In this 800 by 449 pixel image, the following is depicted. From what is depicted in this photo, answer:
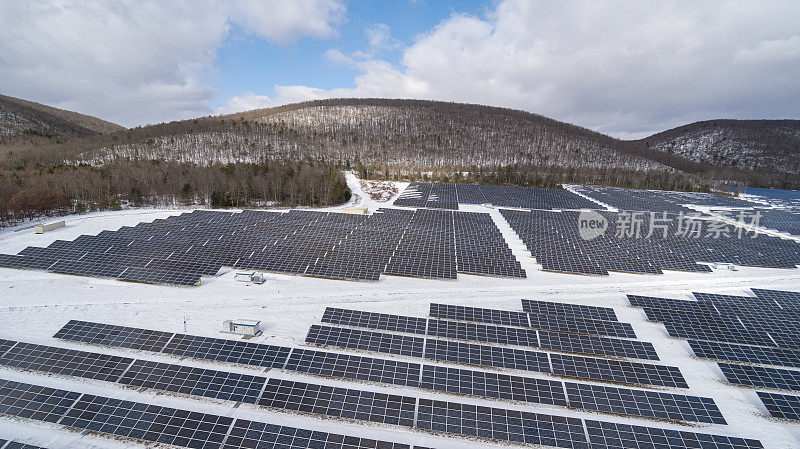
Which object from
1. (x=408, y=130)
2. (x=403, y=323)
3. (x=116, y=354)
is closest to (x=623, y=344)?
(x=403, y=323)

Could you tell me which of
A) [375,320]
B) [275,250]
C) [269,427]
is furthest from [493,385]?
[275,250]

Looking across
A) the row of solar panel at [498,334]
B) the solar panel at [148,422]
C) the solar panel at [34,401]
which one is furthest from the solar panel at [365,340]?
the solar panel at [34,401]

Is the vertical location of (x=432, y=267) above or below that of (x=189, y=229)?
below

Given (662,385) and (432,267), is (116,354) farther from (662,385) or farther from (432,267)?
(662,385)

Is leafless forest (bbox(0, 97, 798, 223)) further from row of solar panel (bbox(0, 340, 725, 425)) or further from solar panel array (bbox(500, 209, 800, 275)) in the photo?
row of solar panel (bbox(0, 340, 725, 425))

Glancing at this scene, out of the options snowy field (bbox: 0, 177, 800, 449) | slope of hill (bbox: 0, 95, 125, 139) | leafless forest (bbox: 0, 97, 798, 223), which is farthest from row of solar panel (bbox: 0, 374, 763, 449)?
Result: slope of hill (bbox: 0, 95, 125, 139)
